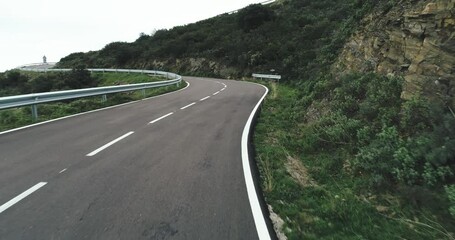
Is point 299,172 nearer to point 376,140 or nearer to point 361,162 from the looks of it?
point 361,162

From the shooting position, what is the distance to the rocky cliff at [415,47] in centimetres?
792

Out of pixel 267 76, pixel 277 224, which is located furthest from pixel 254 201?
pixel 267 76

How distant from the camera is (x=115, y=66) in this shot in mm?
57281

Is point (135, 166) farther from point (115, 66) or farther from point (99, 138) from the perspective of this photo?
point (115, 66)

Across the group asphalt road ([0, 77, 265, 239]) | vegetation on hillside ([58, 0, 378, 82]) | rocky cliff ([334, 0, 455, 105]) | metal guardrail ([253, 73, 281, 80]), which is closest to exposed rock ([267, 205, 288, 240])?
asphalt road ([0, 77, 265, 239])

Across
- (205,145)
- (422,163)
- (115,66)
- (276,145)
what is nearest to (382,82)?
(276,145)

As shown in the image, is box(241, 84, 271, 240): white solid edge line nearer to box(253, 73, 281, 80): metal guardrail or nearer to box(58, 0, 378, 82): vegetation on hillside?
box(58, 0, 378, 82): vegetation on hillside

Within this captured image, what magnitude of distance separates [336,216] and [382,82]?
5832 millimetres

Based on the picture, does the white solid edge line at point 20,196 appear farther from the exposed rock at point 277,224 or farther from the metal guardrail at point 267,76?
the metal guardrail at point 267,76

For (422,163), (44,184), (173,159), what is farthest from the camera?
(173,159)

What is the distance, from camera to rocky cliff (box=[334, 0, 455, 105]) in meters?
7.92

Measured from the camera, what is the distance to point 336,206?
5527mm

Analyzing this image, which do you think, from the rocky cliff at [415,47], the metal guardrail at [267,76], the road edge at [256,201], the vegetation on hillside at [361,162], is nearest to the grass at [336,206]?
the vegetation on hillside at [361,162]

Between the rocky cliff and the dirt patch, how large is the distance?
302 centimetres
